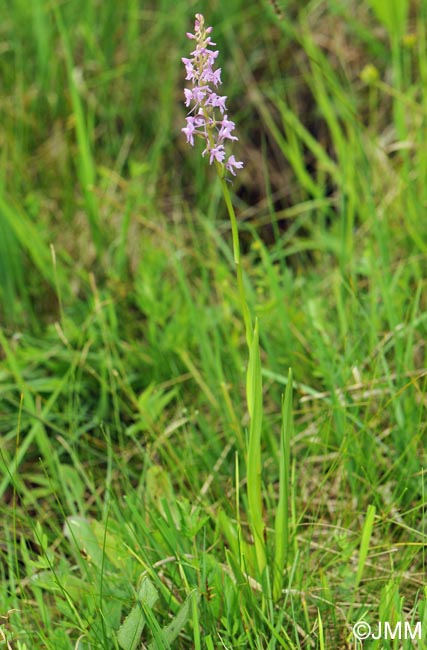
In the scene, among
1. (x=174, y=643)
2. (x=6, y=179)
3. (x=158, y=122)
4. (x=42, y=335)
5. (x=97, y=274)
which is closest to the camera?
(x=174, y=643)

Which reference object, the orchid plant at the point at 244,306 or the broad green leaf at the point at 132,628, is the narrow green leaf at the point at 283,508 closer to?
the orchid plant at the point at 244,306

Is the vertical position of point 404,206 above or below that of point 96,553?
above

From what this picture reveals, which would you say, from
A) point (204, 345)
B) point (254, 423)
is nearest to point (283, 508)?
point (254, 423)

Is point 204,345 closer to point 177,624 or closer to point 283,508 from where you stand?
point 283,508

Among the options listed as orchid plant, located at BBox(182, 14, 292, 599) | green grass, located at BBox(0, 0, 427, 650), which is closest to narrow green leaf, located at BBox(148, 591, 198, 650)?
green grass, located at BBox(0, 0, 427, 650)

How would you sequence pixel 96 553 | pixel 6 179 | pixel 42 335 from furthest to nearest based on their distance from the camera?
pixel 6 179, pixel 42 335, pixel 96 553

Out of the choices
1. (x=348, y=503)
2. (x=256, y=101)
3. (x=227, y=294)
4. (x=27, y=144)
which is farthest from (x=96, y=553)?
(x=256, y=101)

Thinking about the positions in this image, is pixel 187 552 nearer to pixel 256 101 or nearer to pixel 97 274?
pixel 97 274

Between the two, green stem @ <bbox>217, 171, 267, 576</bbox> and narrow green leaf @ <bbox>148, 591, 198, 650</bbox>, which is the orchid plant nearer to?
green stem @ <bbox>217, 171, 267, 576</bbox>
